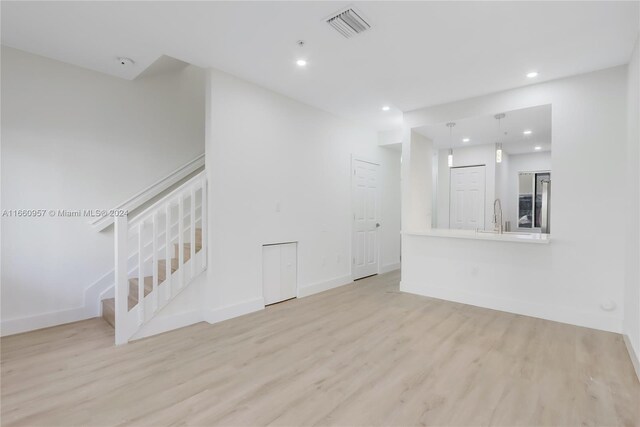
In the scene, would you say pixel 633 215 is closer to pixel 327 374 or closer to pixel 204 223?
pixel 327 374

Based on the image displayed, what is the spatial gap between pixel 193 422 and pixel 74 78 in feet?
12.3

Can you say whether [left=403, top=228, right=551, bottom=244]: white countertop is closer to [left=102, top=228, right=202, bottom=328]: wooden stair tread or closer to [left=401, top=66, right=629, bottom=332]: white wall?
[left=401, top=66, right=629, bottom=332]: white wall

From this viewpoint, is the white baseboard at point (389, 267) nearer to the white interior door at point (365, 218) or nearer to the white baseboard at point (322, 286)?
the white interior door at point (365, 218)

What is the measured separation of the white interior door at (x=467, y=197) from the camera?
18.6ft

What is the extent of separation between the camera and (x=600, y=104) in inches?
126

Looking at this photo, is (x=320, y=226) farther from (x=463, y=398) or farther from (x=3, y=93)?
(x=3, y=93)

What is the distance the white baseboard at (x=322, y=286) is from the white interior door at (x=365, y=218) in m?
0.30

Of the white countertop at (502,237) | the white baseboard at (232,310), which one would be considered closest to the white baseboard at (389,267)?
the white countertop at (502,237)

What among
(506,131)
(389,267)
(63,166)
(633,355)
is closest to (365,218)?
(389,267)

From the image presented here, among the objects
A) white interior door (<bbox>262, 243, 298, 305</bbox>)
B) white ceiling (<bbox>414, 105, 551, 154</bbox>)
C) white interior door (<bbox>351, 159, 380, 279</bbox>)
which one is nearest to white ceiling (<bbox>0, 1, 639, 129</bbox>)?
white ceiling (<bbox>414, 105, 551, 154</bbox>)

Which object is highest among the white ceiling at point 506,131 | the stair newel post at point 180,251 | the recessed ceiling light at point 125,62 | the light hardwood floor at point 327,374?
the recessed ceiling light at point 125,62

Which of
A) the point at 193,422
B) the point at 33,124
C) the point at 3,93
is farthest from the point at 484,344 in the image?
the point at 3,93

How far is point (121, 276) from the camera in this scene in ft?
9.06

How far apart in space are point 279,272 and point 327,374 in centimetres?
197
